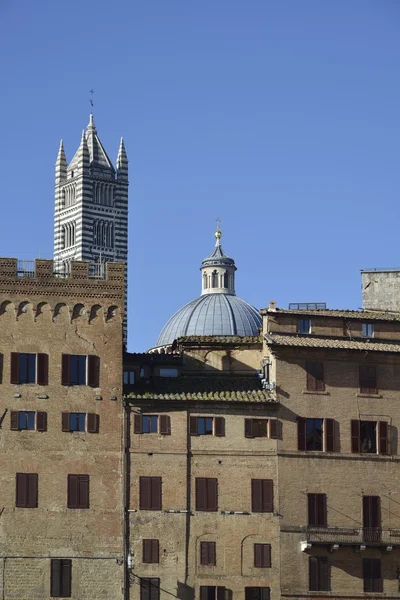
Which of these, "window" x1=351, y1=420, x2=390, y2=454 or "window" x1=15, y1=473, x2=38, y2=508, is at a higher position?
"window" x1=351, y1=420, x2=390, y2=454

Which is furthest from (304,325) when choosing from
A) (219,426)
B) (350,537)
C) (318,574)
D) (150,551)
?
(150,551)

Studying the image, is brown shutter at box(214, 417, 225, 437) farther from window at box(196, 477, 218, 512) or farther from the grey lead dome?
the grey lead dome

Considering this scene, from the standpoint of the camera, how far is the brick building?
275 ft

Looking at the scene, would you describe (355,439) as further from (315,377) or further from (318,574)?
(318,574)

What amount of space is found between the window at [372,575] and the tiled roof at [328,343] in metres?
11.3

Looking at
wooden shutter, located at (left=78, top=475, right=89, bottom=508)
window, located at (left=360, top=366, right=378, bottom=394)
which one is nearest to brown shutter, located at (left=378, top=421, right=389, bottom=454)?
window, located at (left=360, top=366, right=378, bottom=394)

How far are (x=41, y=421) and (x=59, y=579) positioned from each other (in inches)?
318

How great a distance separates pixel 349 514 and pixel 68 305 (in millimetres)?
18499

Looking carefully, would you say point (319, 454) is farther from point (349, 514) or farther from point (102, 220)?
point (102, 220)

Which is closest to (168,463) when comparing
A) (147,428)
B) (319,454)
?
(147,428)

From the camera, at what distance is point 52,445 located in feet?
280

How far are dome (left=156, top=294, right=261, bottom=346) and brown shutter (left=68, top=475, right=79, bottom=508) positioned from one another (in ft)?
141

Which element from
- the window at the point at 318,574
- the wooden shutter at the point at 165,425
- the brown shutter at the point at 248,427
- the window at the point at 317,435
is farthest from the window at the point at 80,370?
the window at the point at 318,574

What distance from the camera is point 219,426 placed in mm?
87375
